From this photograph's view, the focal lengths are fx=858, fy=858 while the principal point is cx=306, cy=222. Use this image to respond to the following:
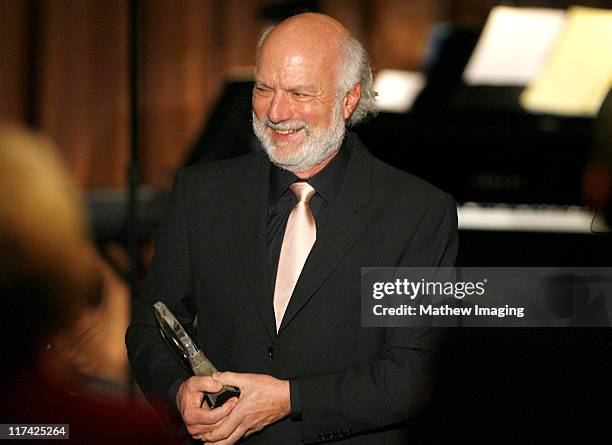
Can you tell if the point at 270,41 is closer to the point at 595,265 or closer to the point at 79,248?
the point at 595,265

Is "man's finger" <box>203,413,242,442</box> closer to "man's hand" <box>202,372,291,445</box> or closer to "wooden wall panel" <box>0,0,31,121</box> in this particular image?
"man's hand" <box>202,372,291,445</box>

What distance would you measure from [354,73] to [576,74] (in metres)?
2.56

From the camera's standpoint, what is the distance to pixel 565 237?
143 inches

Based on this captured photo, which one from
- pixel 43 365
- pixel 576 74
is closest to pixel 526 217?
pixel 576 74

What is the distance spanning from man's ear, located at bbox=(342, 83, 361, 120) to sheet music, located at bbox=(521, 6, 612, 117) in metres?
2.31

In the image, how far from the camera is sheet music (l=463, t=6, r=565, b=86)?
391 centimetres

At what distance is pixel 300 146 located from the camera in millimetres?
1651

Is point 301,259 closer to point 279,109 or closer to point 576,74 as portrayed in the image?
point 279,109

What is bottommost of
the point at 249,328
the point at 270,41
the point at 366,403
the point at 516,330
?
the point at 516,330

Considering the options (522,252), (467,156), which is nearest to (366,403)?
(522,252)

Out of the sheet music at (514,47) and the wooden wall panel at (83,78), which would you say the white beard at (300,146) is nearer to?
the sheet music at (514,47)

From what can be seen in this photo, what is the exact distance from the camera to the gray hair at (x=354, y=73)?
1.70 m

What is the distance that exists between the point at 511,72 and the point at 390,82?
0.61 m

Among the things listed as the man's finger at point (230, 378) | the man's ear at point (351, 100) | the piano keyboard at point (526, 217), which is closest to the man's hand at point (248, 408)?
the man's finger at point (230, 378)
